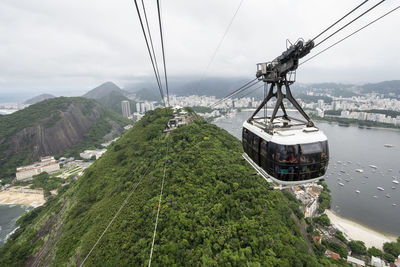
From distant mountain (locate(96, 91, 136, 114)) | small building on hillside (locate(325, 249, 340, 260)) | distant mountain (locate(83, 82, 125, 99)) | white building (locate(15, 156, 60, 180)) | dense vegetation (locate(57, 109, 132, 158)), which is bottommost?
small building on hillside (locate(325, 249, 340, 260))

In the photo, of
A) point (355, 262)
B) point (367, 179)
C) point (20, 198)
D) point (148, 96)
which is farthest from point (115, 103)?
point (355, 262)

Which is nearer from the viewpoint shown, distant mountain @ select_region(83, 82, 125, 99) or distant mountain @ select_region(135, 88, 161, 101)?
distant mountain @ select_region(83, 82, 125, 99)

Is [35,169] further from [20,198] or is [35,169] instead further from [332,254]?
[332,254]

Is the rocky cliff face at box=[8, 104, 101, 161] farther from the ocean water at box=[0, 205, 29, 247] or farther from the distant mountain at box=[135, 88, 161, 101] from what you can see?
the distant mountain at box=[135, 88, 161, 101]

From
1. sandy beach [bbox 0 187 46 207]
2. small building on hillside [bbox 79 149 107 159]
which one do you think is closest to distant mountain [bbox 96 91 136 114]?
small building on hillside [bbox 79 149 107 159]

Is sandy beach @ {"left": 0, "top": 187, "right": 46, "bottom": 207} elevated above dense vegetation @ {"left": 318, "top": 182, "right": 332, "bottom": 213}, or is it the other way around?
dense vegetation @ {"left": 318, "top": 182, "right": 332, "bottom": 213}

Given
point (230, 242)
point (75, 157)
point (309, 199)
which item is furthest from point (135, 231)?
point (75, 157)
